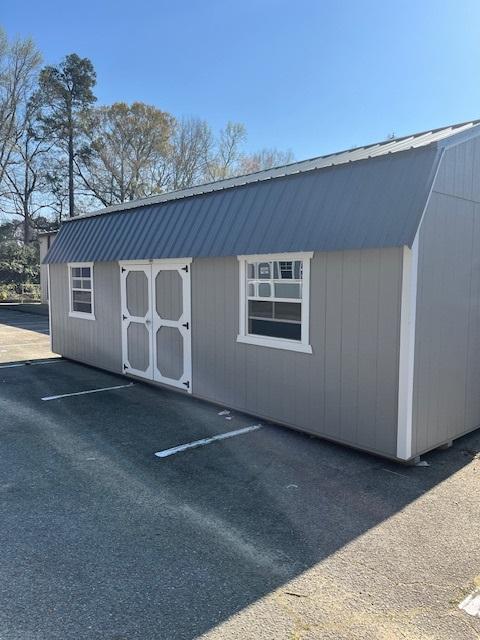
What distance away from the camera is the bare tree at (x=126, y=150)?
29.1 m

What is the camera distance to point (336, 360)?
5086 mm

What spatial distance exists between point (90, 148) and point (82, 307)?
23.2m

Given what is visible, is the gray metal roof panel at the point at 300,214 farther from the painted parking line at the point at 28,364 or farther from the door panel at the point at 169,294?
the painted parking line at the point at 28,364

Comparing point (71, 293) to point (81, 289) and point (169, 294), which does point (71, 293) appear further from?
point (169, 294)

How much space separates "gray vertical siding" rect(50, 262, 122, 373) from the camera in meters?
8.77

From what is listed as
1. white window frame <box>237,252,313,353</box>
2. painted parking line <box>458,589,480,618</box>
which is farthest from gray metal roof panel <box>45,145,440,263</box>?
painted parking line <box>458,589,480,618</box>

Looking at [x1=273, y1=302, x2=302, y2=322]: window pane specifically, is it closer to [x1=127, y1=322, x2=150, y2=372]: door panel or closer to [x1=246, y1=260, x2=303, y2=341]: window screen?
[x1=246, y1=260, x2=303, y2=341]: window screen

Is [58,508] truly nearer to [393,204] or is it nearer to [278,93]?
[393,204]

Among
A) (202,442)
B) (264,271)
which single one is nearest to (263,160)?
(264,271)

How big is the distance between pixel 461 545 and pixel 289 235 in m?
3.41

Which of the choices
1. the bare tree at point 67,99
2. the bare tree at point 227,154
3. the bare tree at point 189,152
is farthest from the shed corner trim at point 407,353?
the bare tree at point 67,99

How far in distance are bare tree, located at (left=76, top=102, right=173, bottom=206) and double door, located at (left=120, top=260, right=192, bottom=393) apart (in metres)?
22.5

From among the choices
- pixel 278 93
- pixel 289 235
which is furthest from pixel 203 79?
pixel 289 235

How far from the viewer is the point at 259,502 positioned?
3.81 metres
